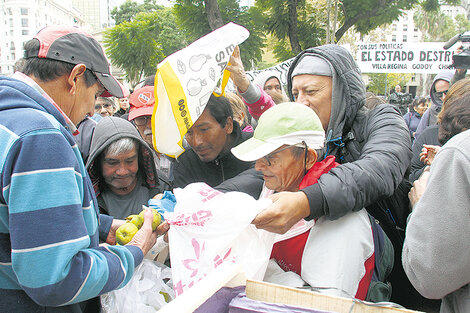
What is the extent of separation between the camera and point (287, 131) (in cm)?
162

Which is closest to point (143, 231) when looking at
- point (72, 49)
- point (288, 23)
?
point (72, 49)

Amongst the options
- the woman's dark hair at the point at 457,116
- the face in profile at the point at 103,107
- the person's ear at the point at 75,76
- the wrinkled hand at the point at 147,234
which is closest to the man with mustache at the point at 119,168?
the wrinkled hand at the point at 147,234

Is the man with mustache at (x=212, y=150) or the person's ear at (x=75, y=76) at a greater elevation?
the person's ear at (x=75, y=76)

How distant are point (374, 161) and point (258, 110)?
1441 millimetres

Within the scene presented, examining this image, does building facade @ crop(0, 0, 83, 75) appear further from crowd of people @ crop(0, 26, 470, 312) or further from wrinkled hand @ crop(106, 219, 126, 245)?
crowd of people @ crop(0, 26, 470, 312)

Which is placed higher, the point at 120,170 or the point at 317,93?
the point at 317,93

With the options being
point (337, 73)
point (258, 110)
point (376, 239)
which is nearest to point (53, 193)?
point (376, 239)

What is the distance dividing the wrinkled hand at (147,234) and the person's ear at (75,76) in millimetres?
672

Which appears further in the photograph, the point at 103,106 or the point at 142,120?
the point at 103,106

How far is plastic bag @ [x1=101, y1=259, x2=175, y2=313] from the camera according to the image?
1.67m

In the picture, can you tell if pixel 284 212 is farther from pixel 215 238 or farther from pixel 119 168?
pixel 119 168

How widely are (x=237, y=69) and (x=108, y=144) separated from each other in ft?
3.19

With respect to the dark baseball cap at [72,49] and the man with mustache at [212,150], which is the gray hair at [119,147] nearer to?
the man with mustache at [212,150]

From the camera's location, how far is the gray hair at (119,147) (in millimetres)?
2436
